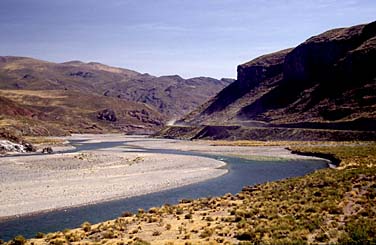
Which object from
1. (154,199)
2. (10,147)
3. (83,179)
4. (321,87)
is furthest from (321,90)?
(154,199)

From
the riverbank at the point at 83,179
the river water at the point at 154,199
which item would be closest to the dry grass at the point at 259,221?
the river water at the point at 154,199

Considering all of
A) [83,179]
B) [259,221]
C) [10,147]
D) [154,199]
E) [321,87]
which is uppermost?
[321,87]

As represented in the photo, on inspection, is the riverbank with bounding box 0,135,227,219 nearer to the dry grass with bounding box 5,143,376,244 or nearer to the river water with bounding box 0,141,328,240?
the river water with bounding box 0,141,328,240

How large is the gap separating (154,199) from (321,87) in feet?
401

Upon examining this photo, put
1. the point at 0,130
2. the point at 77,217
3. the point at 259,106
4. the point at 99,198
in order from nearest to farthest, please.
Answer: the point at 77,217
the point at 99,198
the point at 0,130
the point at 259,106

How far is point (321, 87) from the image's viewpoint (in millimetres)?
148250

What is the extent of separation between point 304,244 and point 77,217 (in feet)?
63.9

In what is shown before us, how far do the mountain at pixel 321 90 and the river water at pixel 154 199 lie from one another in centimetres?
5205

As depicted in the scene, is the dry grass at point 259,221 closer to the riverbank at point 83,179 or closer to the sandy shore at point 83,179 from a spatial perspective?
the riverbank at point 83,179

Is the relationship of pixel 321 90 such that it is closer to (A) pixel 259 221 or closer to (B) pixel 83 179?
(B) pixel 83 179

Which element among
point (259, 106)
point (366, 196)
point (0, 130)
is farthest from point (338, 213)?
point (259, 106)

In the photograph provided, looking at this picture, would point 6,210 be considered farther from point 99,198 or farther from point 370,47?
point 370,47

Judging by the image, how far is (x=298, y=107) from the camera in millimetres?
146750

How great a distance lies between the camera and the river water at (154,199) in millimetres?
29569
